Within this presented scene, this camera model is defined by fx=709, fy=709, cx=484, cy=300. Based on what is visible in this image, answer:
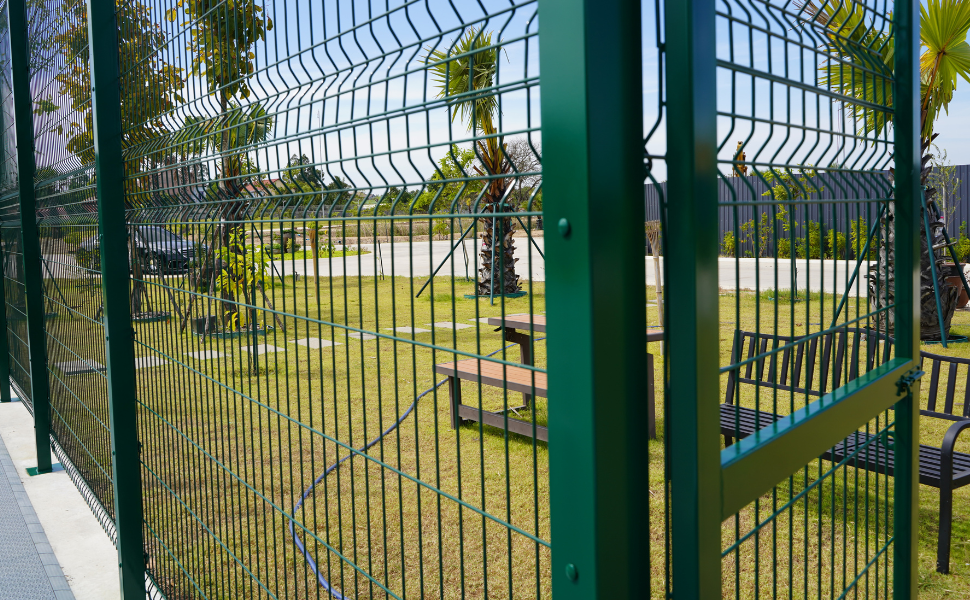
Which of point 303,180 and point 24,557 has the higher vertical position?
point 303,180

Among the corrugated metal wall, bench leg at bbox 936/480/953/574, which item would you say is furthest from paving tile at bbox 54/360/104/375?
bench leg at bbox 936/480/953/574

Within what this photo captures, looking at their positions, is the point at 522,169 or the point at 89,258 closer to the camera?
the point at 522,169

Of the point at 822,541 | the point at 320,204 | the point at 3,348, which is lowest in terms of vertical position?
the point at 822,541

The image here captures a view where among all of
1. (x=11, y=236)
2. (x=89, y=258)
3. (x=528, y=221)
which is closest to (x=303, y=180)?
(x=528, y=221)

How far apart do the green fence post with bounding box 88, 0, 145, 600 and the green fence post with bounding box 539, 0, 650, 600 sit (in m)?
2.31

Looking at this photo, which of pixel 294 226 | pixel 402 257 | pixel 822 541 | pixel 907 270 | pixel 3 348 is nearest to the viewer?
pixel 294 226

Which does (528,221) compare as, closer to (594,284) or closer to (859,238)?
(594,284)

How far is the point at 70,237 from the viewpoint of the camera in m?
3.94

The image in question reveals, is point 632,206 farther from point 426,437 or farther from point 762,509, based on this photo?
point 426,437

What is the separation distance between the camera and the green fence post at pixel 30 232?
14.8 feet

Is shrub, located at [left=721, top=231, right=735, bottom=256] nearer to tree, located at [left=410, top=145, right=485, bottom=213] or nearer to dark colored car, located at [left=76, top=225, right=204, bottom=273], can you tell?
tree, located at [left=410, top=145, right=485, bottom=213]

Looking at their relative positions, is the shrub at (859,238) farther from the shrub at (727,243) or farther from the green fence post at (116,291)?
the green fence post at (116,291)

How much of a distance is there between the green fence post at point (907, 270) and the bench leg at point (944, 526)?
50.1 inches

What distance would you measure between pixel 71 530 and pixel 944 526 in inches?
166
